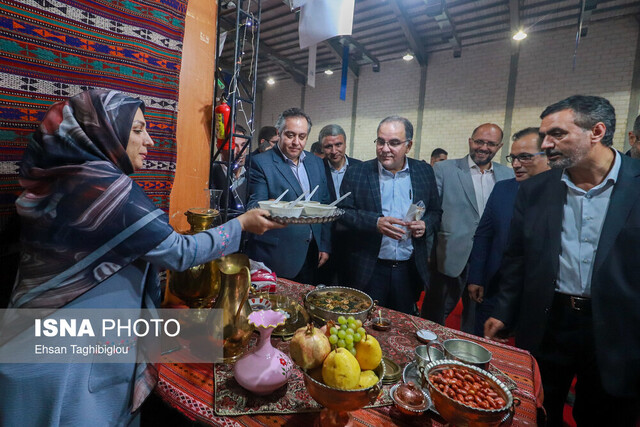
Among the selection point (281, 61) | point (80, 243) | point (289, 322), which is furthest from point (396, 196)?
point (281, 61)

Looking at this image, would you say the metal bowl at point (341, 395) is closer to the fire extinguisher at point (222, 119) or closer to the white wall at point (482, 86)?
the fire extinguisher at point (222, 119)

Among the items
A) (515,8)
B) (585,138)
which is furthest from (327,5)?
(515,8)

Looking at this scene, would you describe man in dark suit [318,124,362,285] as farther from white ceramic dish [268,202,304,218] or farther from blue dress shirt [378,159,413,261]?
white ceramic dish [268,202,304,218]

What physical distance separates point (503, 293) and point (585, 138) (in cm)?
99

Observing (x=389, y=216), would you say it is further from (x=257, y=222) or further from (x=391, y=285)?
(x=257, y=222)

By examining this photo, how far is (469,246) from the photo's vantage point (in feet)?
9.91

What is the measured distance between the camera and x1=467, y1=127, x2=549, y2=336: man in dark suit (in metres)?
2.49

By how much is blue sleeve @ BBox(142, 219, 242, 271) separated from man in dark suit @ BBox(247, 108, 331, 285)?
121 cm

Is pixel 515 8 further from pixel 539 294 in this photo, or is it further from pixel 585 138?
pixel 539 294

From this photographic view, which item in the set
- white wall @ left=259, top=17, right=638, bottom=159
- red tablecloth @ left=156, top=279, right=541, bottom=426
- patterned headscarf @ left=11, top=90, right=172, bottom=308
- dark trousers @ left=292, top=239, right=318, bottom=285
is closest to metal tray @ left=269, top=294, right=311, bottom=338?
red tablecloth @ left=156, top=279, right=541, bottom=426

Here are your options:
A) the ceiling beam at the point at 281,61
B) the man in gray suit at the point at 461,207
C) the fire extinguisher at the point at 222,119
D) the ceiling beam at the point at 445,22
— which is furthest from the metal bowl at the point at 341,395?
the ceiling beam at the point at 281,61

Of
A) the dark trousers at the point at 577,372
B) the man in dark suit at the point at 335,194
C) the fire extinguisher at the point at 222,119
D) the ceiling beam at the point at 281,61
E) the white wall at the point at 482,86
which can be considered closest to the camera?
the dark trousers at the point at 577,372

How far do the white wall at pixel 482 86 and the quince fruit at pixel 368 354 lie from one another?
7621 mm

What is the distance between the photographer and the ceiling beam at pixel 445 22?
5.48 meters
